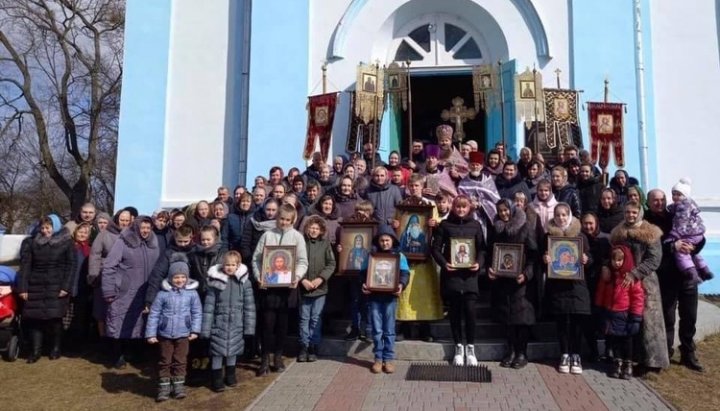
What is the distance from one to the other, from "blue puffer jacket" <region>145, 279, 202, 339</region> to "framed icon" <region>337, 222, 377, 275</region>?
1.60 meters

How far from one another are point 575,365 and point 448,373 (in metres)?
1.30

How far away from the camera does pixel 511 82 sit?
11.4 metres

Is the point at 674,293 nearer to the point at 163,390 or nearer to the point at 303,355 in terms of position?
the point at 303,355

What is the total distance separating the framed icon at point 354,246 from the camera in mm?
6445

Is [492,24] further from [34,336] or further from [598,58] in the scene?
[34,336]

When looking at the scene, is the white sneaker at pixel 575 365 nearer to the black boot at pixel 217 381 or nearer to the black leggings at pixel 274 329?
the black leggings at pixel 274 329

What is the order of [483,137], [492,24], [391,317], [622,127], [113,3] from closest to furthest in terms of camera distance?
[391,317] < [622,127] < [492,24] < [483,137] < [113,3]

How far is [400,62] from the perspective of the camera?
1238 centimetres

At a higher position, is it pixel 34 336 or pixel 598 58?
pixel 598 58

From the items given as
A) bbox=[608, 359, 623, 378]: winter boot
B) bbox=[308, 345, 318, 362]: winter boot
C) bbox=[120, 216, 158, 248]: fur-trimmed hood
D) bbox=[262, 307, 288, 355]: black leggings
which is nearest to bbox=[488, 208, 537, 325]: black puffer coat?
bbox=[608, 359, 623, 378]: winter boot

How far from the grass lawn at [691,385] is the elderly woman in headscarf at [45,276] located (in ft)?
21.0

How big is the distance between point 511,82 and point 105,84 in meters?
20.3

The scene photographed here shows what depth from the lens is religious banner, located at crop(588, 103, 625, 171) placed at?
10.8 meters

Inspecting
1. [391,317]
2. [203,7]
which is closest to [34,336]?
[391,317]
